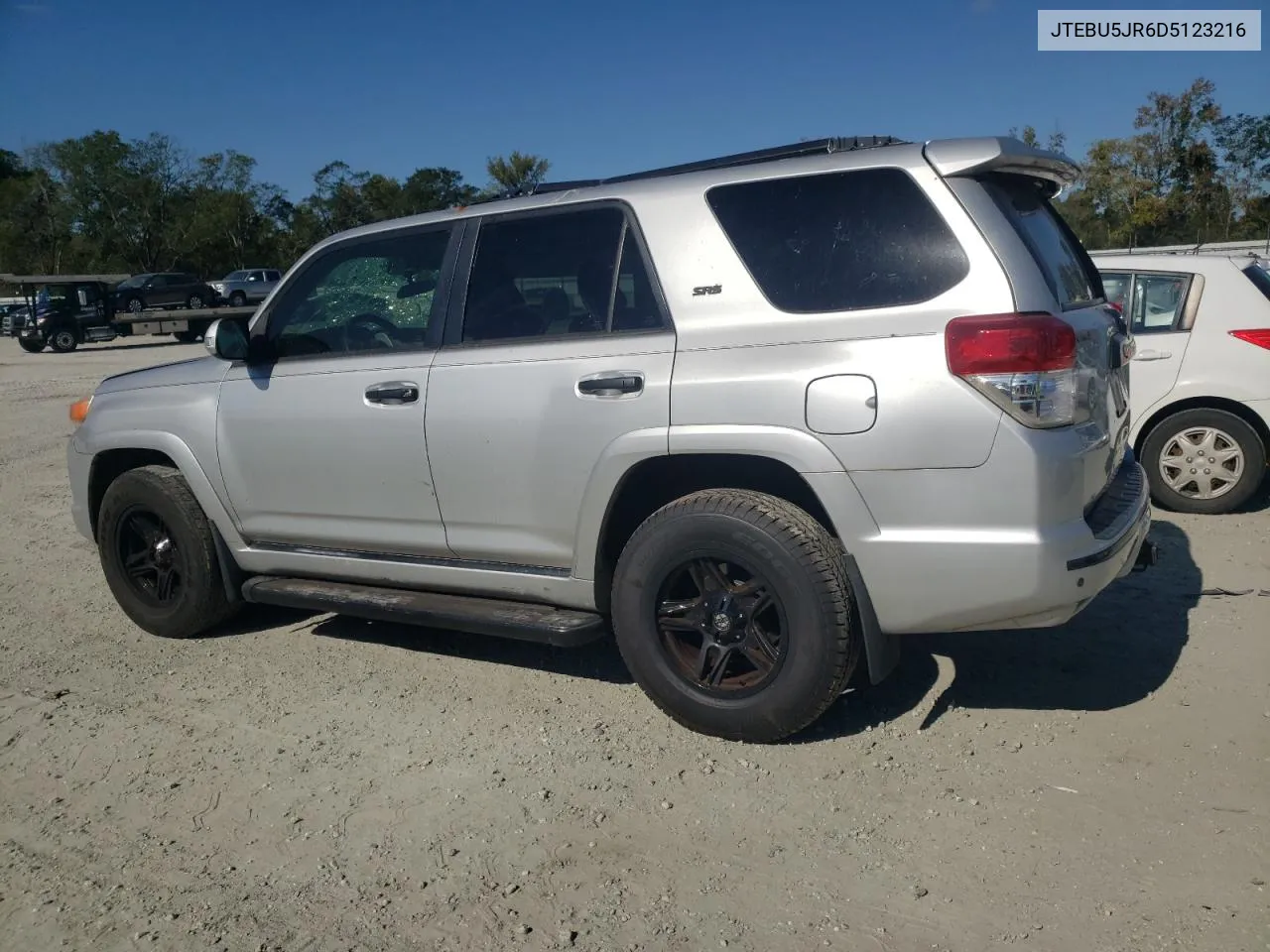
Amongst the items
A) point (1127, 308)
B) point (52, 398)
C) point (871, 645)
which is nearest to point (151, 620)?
point (871, 645)

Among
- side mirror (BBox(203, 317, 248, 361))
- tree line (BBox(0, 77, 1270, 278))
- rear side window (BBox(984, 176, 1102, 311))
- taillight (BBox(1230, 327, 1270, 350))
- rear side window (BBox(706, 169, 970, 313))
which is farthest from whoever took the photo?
tree line (BBox(0, 77, 1270, 278))

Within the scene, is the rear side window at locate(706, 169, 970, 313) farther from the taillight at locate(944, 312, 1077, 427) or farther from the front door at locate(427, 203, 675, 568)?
the front door at locate(427, 203, 675, 568)

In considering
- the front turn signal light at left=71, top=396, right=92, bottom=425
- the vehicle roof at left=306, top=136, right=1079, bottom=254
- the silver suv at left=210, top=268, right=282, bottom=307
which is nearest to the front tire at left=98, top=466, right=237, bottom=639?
the front turn signal light at left=71, top=396, right=92, bottom=425

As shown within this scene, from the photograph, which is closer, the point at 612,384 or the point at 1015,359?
the point at 1015,359

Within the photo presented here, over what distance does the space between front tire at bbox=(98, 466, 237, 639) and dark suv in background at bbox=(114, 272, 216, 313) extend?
30673 mm

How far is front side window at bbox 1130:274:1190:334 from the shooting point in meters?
6.75

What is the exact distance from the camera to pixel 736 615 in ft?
11.9

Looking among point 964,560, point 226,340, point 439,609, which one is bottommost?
point 439,609

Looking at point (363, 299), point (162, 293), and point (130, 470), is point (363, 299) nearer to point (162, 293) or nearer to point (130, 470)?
point (130, 470)

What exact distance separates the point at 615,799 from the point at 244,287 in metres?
41.0

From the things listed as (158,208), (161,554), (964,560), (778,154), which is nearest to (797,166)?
(778,154)

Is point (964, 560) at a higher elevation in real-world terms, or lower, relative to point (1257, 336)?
lower

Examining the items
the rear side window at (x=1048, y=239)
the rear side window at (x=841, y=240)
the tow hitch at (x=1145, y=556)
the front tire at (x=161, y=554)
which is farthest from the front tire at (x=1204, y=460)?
the front tire at (x=161, y=554)

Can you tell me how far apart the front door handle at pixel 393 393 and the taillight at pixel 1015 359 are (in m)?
2.05
